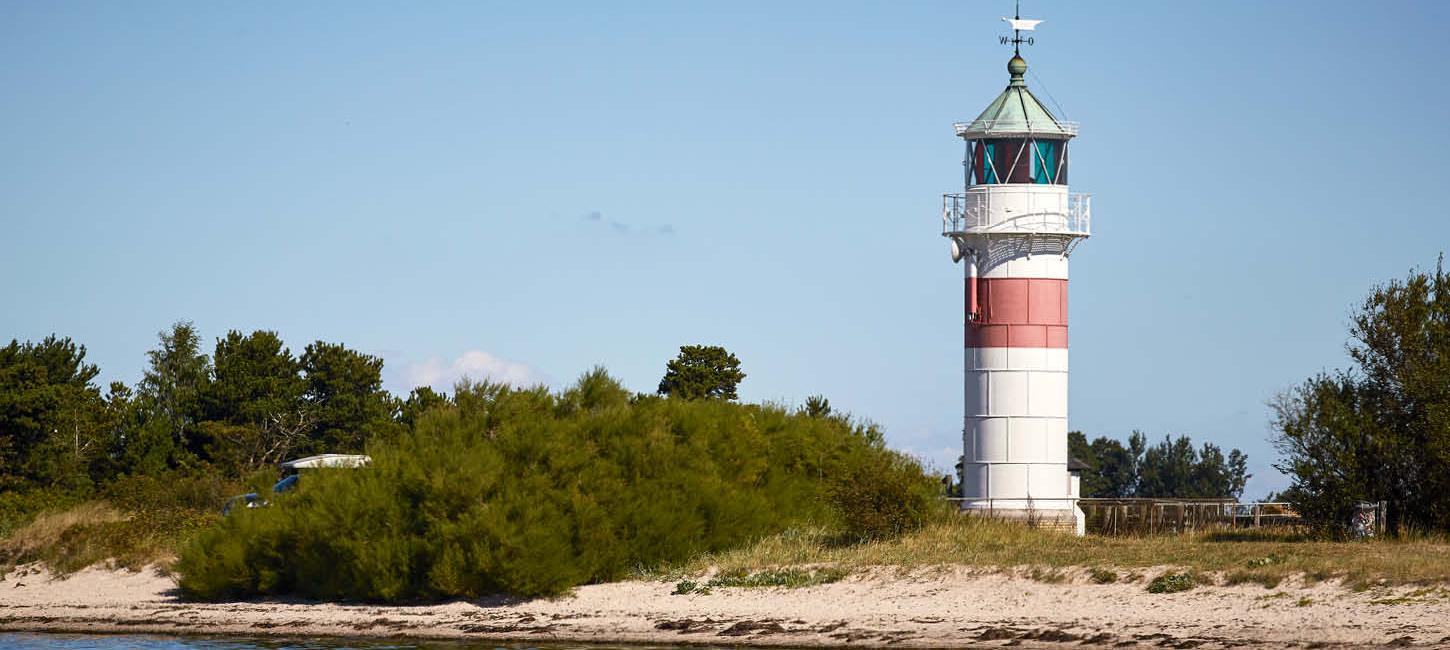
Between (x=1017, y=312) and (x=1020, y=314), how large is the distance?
0.07 meters

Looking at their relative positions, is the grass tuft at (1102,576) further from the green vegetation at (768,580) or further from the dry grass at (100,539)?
the dry grass at (100,539)

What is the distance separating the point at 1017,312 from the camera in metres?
40.8

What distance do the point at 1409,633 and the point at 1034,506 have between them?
51.1 ft

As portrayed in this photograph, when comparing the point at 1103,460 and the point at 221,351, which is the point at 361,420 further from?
the point at 1103,460

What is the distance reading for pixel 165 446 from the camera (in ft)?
182

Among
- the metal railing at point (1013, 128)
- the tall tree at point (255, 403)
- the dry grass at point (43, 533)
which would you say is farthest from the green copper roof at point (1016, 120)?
the tall tree at point (255, 403)

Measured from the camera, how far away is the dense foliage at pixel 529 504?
3148 centimetres

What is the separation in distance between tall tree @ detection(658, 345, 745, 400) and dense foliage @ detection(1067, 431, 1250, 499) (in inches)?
1214

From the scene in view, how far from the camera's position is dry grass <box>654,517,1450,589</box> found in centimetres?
2825

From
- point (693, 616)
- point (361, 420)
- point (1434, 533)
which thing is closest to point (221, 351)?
point (361, 420)

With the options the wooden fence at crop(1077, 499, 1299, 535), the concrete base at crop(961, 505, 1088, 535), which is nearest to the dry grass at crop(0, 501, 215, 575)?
the concrete base at crop(961, 505, 1088, 535)

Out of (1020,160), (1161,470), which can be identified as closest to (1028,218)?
(1020,160)

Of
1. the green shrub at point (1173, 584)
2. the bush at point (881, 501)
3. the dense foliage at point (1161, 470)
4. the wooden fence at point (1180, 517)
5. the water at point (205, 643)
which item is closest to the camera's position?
the green shrub at point (1173, 584)

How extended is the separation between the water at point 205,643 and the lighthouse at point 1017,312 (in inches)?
552
